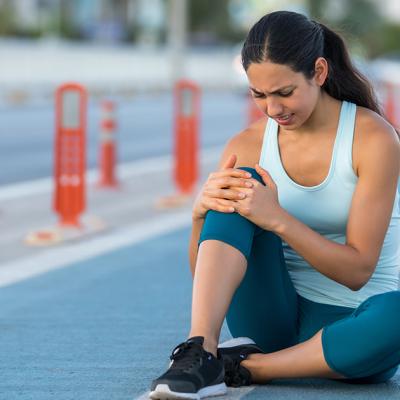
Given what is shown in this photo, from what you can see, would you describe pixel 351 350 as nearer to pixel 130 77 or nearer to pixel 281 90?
pixel 281 90

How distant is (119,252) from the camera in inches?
345

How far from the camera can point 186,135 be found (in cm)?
1270

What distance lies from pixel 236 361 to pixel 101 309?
2070 millimetres

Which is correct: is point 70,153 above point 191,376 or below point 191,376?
below

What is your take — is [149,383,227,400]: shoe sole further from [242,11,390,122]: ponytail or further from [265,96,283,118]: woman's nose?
[242,11,390,122]: ponytail

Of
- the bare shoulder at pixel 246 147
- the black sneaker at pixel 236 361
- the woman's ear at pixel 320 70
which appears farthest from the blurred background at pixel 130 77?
the black sneaker at pixel 236 361

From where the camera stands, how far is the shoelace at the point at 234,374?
15.2 ft

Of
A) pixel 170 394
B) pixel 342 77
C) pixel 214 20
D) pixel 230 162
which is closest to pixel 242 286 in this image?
pixel 230 162

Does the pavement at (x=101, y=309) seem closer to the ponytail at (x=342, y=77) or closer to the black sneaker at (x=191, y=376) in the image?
the black sneaker at (x=191, y=376)

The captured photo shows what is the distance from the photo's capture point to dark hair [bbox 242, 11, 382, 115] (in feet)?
14.5

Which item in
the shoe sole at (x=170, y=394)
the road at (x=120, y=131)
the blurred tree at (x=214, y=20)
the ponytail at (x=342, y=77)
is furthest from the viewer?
the blurred tree at (x=214, y=20)

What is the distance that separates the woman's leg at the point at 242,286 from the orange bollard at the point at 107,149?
27.4 ft

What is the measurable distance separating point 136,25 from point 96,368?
6530 cm

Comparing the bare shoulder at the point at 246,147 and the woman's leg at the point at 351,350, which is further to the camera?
the bare shoulder at the point at 246,147
